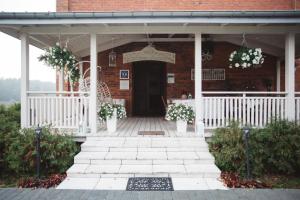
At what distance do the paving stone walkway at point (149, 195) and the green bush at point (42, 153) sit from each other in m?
1.13

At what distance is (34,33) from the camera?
797cm

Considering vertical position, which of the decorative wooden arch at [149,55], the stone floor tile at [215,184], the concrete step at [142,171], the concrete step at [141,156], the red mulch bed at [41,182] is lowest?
the red mulch bed at [41,182]

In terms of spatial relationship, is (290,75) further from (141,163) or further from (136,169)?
(136,169)

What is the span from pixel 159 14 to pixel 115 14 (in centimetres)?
106

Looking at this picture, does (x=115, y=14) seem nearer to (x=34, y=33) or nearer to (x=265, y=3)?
(x=34, y=33)

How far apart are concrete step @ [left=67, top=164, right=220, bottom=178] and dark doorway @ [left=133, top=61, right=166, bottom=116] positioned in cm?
673

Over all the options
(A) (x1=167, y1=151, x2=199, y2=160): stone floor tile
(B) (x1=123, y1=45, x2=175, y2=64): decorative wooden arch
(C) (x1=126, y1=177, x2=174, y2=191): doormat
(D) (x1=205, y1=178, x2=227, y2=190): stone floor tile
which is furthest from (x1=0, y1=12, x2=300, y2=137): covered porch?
(B) (x1=123, y1=45, x2=175, y2=64): decorative wooden arch

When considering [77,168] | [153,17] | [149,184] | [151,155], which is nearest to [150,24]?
[153,17]

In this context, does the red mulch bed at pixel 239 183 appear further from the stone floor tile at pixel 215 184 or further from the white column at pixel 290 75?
the white column at pixel 290 75

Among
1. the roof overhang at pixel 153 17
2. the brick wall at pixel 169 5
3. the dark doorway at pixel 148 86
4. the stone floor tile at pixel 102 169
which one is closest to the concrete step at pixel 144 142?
the stone floor tile at pixel 102 169

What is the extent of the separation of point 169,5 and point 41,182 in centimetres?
881

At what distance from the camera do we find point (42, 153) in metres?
6.76

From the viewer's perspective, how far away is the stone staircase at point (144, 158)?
633cm

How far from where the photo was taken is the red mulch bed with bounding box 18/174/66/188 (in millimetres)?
6066
